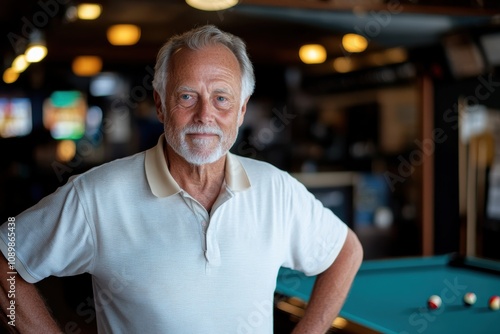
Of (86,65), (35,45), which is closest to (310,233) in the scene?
(35,45)

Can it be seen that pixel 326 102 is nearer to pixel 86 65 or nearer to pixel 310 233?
pixel 86 65

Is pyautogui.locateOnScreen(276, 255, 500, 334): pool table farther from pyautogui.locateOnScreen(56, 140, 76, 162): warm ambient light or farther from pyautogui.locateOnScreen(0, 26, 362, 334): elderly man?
pyautogui.locateOnScreen(56, 140, 76, 162): warm ambient light

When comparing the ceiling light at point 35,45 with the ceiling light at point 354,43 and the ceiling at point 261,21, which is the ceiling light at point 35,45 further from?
the ceiling light at point 354,43

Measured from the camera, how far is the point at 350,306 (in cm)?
280

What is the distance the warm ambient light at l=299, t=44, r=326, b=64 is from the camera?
8.38 metres

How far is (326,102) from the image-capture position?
10992 millimetres

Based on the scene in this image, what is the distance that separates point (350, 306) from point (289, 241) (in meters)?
0.71

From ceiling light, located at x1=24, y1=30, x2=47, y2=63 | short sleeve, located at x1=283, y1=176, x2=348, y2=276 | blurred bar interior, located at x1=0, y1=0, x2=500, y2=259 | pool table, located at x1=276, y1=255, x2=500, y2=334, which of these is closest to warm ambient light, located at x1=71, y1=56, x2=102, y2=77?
blurred bar interior, located at x1=0, y1=0, x2=500, y2=259

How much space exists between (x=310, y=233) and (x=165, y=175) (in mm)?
566

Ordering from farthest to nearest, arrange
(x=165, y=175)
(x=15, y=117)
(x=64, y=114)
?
(x=64, y=114)
(x=15, y=117)
(x=165, y=175)

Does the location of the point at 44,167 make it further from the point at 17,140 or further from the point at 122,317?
the point at 122,317

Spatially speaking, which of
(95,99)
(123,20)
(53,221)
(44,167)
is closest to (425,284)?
(53,221)

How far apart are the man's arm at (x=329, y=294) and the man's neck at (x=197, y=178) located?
1.80ft

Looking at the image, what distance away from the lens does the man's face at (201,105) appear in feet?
6.64
